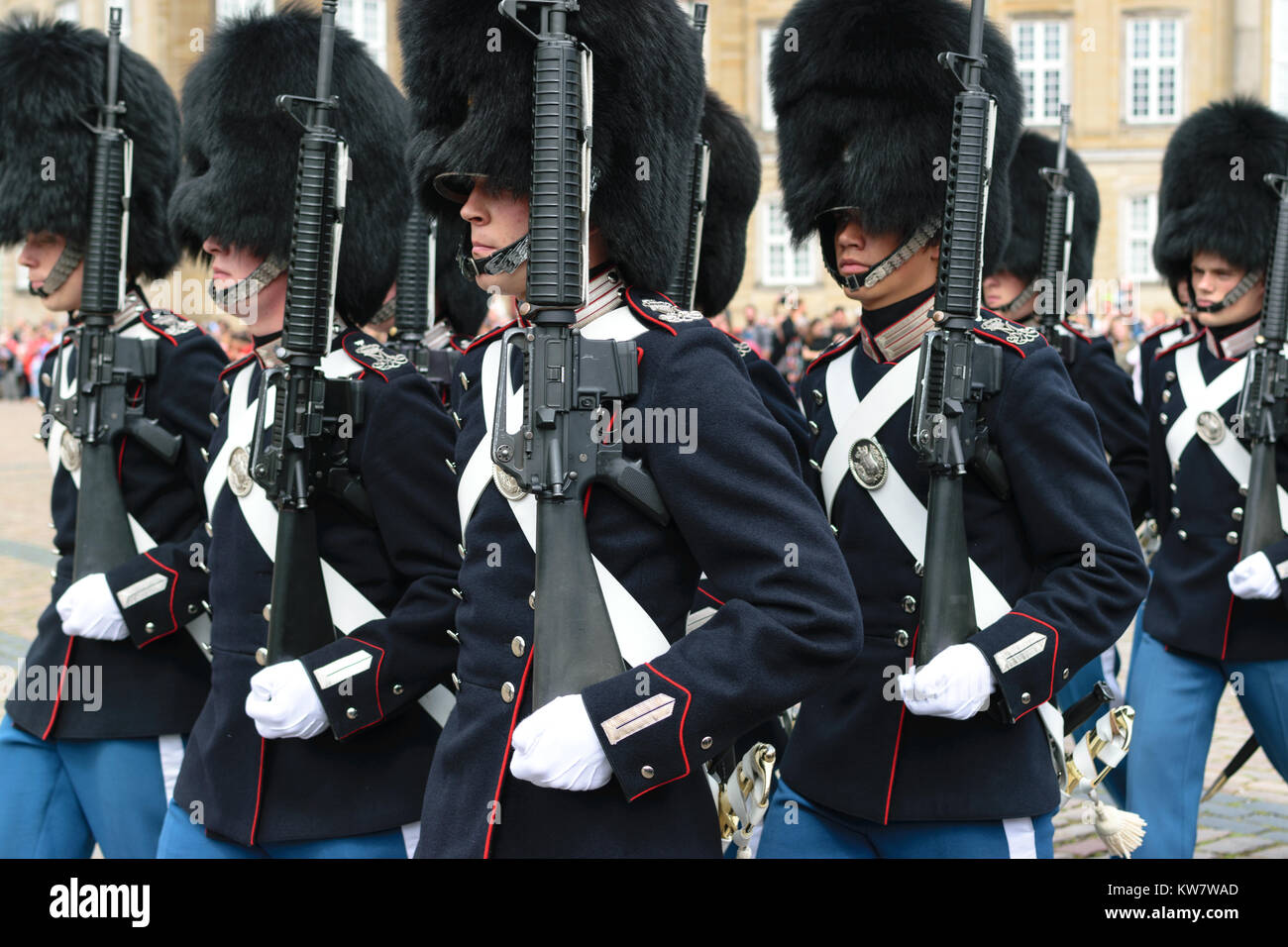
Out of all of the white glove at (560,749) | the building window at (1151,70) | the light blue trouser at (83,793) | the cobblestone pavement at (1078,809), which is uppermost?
the building window at (1151,70)

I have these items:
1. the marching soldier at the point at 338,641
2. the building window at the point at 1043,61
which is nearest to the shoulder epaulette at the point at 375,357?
the marching soldier at the point at 338,641

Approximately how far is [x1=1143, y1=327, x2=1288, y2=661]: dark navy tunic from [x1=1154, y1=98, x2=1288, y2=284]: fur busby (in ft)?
2.04

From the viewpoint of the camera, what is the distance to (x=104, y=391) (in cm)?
395

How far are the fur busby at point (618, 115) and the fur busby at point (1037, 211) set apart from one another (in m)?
3.55

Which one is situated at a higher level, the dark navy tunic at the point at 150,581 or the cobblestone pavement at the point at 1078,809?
the dark navy tunic at the point at 150,581

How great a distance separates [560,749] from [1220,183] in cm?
435

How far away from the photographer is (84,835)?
3754mm

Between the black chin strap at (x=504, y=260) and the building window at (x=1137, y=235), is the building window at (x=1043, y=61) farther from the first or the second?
the black chin strap at (x=504, y=260)

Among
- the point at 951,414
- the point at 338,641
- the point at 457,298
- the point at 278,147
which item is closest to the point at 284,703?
the point at 338,641

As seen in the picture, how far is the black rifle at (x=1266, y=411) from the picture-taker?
445 cm

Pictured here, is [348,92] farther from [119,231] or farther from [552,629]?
[552,629]

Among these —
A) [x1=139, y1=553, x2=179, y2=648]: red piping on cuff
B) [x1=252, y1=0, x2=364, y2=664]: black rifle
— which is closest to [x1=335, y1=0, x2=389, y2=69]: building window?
[x1=139, y1=553, x2=179, y2=648]: red piping on cuff

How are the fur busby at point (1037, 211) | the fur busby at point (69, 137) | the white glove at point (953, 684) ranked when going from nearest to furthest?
the white glove at point (953, 684)
the fur busby at point (69, 137)
the fur busby at point (1037, 211)

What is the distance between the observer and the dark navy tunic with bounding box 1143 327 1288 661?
4.46 meters
